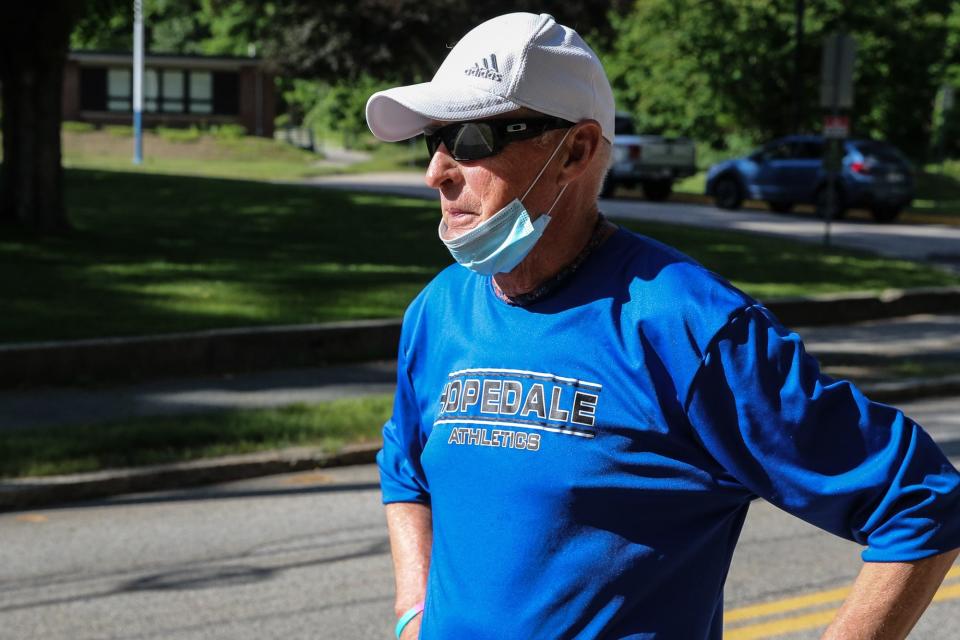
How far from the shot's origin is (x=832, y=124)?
1973 centimetres

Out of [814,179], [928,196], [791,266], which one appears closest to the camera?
[791,266]

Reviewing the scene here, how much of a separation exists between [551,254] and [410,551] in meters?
0.66

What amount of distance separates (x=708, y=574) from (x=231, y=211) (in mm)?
20680

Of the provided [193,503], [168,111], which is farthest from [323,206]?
[168,111]

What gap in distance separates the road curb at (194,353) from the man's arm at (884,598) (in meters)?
9.28

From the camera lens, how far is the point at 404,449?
260 cm

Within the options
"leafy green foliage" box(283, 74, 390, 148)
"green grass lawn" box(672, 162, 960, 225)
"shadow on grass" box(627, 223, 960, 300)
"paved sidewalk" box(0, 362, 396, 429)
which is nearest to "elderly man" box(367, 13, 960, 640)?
"paved sidewalk" box(0, 362, 396, 429)

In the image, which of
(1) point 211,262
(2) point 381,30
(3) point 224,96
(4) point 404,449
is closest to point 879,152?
(1) point 211,262

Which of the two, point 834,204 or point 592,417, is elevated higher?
point 592,417

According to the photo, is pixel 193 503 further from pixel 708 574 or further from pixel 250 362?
pixel 708 574

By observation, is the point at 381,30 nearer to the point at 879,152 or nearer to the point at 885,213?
the point at 879,152

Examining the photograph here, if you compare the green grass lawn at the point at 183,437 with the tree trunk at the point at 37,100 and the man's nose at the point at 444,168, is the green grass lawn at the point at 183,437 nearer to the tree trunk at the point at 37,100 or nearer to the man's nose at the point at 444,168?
the man's nose at the point at 444,168

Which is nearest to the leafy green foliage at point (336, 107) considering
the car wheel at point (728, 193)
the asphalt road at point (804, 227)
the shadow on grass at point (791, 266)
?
the asphalt road at point (804, 227)

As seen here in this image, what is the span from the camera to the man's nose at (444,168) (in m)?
2.31
